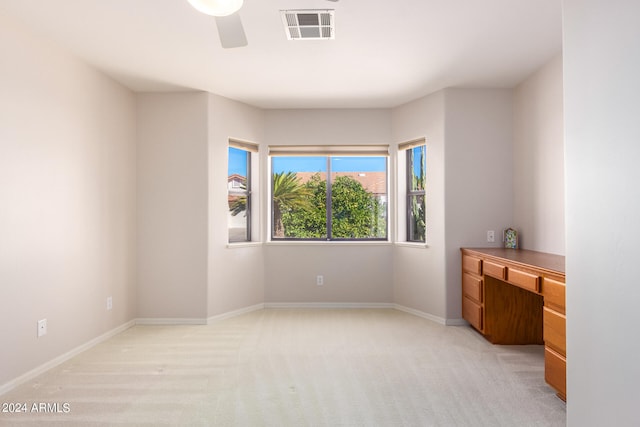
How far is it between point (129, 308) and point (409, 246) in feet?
10.3

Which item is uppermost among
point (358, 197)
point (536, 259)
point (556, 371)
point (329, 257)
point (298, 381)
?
point (358, 197)

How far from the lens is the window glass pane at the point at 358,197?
4848 mm

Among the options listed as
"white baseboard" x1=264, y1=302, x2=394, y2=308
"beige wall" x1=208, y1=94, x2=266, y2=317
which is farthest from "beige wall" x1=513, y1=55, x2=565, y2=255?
"beige wall" x1=208, y1=94, x2=266, y2=317

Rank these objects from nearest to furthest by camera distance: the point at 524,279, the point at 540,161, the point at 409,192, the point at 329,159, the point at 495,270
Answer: the point at 524,279 < the point at 495,270 < the point at 540,161 < the point at 409,192 < the point at 329,159

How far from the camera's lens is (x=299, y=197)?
4902 millimetres

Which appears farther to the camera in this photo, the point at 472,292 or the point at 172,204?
the point at 172,204

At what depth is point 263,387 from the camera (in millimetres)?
2504

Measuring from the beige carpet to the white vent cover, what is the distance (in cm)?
245

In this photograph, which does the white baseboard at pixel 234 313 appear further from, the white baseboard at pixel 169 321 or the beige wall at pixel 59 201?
A: the beige wall at pixel 59 201

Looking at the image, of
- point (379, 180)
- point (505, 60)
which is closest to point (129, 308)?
point (379, 180)

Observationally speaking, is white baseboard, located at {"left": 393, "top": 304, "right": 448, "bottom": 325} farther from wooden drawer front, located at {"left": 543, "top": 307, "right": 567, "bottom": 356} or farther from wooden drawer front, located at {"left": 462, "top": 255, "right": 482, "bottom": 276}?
wooden drawer front, located at {"left": 543, "top": 307, "right": 567, "bottom": 356}

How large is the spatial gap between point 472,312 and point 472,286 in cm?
25

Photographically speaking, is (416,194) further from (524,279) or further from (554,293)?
(554,293)

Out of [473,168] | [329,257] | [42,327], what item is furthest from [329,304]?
[42,327]
